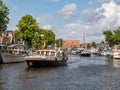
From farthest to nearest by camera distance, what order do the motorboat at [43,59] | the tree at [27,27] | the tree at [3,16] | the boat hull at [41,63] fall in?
the tree at [27,27] < the tree at [3,16] < the boat hull at [41,63] < the motorboat at [43,59]

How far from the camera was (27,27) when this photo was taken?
333ft

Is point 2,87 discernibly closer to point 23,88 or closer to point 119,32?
point 23,88

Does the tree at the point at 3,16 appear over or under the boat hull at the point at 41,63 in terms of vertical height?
over

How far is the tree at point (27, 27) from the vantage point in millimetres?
101312

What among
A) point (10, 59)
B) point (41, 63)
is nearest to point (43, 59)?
point (41, 63)

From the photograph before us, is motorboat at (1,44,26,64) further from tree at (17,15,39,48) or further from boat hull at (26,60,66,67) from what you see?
boat hull at (26,60,66,67)

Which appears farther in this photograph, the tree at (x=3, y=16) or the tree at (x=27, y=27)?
the tree at (x=27, y=27)

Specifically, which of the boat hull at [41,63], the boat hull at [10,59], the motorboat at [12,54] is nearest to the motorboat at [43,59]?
the boat hull at [41,63]

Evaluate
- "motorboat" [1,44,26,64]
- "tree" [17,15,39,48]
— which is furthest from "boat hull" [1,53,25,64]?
"tree" [17,15,39,48]

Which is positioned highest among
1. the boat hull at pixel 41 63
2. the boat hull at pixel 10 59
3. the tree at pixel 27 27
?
the tree at pixel 27 27

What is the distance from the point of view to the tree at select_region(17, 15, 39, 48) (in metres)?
101

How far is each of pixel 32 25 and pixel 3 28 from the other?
901 inches

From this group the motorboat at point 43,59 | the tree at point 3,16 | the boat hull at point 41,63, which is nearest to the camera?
the motorboat at point 43,59

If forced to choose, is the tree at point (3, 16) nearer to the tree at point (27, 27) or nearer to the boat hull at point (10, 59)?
the boat hull at point (10, 59)
